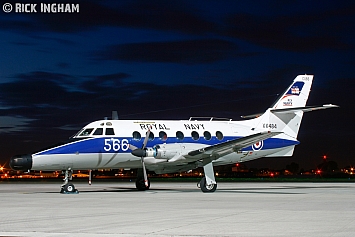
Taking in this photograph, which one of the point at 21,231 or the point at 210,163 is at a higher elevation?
the point at 210,163

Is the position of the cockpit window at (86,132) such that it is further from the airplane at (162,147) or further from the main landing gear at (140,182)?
the main landing gear at (140,182)

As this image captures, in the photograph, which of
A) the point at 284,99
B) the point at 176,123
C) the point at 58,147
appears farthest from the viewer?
the point at 284,99

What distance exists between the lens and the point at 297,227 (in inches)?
491

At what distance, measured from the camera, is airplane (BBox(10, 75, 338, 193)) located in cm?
2767

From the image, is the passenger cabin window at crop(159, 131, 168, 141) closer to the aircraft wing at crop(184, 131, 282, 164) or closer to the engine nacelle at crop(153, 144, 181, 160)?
the engine nacelle at crop(153, 144, 181, 160)

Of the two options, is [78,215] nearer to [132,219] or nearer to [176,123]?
[132,219]

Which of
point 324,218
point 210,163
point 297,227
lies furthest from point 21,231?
point 210,163

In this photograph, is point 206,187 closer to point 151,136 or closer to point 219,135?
point 151,136

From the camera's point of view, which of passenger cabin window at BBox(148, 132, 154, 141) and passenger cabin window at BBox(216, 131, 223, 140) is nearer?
passenger cabin window at BBox(148, 132, 154, 141)

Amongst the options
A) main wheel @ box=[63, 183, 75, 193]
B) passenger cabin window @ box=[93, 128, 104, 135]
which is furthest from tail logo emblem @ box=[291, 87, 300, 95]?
main wheel @ box=[63, 183, 75, 193]

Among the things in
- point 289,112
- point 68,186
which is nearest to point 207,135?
point 289,112

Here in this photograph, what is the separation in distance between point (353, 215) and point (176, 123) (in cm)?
1683

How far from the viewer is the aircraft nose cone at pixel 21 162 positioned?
26562mm

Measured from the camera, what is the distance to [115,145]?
95.2 feet
